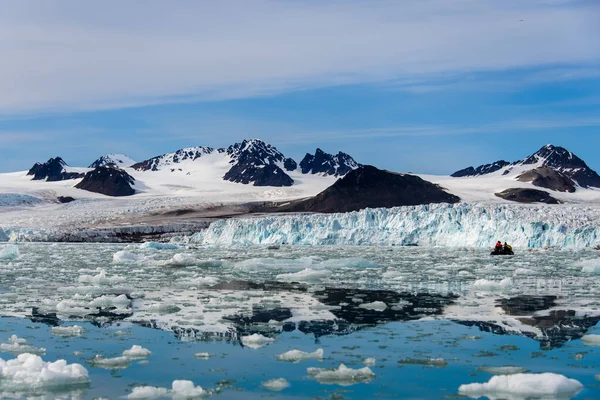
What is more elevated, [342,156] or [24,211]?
[342,156]

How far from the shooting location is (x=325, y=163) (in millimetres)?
182125

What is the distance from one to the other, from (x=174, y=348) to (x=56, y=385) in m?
2.22

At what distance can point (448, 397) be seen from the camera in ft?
23.2

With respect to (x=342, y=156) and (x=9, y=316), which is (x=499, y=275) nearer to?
(x=9, y=316)

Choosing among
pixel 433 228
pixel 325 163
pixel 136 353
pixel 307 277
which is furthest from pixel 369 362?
pixel 325 163

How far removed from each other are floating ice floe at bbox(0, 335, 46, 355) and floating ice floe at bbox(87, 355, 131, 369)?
1.02 metres

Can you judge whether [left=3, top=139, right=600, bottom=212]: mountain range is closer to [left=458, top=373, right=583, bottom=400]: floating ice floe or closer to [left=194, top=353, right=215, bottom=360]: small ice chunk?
[left=194, top=353, right=215, bottom=360]: small ice chunk

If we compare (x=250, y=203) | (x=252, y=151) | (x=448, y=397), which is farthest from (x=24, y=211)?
(x=448, y=397)

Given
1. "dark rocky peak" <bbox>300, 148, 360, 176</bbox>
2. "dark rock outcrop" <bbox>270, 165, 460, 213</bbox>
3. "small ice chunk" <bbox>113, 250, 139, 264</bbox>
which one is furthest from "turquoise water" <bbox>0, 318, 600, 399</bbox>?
"dark rocky peak" <bbox>300, 148, 360, 176</bbox>

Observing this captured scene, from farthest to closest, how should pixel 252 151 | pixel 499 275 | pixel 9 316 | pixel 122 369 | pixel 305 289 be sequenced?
pixel 252 151
pixel 499 275
pixel 305 289
pixel 9 316
pixel 122 369

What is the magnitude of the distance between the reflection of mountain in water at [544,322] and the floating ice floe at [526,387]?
7.75 feet

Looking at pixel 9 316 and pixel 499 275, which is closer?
pixel 9 316

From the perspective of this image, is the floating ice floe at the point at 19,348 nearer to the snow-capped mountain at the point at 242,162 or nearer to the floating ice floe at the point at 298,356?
the floating ice floe at the point at 298,356

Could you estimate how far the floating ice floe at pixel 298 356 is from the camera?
8.84 m
